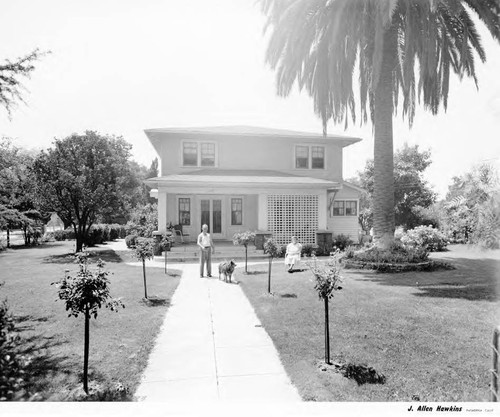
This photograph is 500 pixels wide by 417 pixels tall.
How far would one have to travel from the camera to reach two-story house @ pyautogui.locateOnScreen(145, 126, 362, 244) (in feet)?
34.8

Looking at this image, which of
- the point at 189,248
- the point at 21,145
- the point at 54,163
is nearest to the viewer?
the point at 21,145

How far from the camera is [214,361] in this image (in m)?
4.11

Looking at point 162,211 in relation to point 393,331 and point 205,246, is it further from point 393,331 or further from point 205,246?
point 393,331

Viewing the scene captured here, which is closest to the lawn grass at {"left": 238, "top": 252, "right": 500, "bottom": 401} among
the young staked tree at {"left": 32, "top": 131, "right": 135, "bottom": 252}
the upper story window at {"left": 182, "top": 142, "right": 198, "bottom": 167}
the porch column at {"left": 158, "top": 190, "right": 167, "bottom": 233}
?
the young staked tree at {"left": 32, "top": 131, "right": 135, "bottom": 252}

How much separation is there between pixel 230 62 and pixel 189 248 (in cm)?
867

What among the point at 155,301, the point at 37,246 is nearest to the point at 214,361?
the point at 155,301

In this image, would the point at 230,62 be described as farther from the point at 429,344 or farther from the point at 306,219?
the point at 306,219

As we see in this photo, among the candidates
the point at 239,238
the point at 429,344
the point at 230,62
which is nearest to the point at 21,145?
the point at 230,62

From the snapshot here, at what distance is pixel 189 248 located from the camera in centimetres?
1223

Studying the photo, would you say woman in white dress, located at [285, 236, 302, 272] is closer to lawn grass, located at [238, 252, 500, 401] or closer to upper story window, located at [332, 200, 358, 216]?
lawn grass, located at [238, 252, 500, 401]

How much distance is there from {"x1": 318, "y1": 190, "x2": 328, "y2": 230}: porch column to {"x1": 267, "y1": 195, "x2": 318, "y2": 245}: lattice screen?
0.19 m

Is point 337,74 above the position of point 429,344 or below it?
above

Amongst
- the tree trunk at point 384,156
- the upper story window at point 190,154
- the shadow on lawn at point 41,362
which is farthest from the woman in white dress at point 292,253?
the upper story window at point 190,154

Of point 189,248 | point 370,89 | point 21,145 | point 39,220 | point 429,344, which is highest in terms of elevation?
point 370,89
